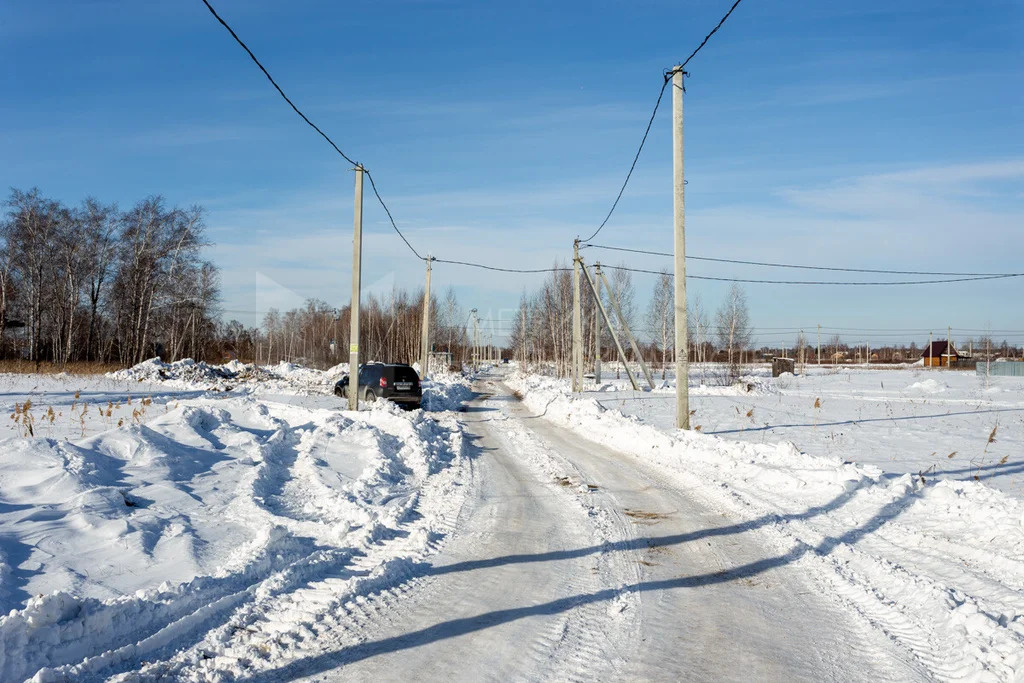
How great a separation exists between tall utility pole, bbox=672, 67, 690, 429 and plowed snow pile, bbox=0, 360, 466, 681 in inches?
231

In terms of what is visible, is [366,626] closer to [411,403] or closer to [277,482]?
[277,482]

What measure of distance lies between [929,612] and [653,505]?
14.1 ft

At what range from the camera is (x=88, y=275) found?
172 ft

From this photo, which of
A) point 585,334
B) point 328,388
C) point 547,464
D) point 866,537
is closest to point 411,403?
point 328,388

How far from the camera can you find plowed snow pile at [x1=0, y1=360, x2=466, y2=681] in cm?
433

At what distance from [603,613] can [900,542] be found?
4.14 metres

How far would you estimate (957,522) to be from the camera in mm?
8031

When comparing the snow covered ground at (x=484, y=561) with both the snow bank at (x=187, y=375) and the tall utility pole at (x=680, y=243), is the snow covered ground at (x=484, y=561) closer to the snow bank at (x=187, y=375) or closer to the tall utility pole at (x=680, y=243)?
the tall utility pole at (x=680, y=243)

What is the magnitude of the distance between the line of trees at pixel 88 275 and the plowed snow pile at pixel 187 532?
41791mm

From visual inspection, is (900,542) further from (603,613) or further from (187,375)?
(187,375)

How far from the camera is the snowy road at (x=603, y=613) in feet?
13.6

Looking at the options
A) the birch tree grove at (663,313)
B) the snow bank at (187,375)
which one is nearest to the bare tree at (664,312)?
the birch tree grove at (663,313)

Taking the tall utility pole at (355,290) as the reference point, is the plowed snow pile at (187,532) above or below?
below

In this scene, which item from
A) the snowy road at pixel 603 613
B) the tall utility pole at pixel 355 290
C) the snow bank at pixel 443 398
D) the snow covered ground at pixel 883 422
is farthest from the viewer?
the snow bank at pixel 443 398
